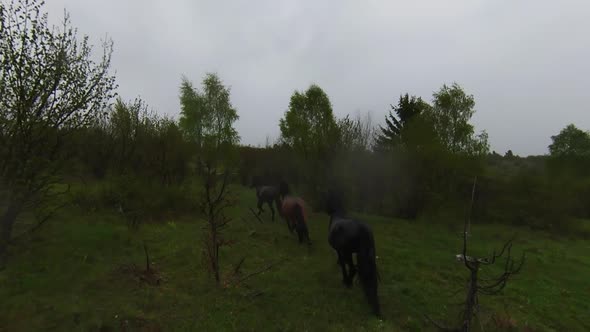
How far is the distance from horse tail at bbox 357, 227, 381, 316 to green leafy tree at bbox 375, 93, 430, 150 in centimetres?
1459

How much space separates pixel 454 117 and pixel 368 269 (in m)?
23.3

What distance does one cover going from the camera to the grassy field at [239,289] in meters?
5.60

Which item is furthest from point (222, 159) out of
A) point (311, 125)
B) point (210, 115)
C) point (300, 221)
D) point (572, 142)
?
point (572, 142)

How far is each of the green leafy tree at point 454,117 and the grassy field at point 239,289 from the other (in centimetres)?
1324

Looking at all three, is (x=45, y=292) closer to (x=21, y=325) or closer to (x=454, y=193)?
(x=21, y=325)

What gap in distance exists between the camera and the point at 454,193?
1984 cm

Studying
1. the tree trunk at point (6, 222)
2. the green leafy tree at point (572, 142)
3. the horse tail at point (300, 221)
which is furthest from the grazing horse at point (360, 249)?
the green leafy tree at point (572, 142)

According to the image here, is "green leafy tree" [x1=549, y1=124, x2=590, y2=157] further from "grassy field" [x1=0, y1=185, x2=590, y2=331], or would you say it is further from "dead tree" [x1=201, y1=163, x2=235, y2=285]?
"dead tree" [x1=201, y1=163, x2=235, y2=285]

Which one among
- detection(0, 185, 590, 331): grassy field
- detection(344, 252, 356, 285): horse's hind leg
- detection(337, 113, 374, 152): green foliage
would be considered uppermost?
detection(337, 113, 374, 152): green foliage

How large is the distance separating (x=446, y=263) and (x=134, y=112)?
16.7 m

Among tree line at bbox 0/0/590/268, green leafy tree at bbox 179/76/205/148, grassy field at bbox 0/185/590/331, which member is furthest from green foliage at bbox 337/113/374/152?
green leafy tree at bbox 179/76/205/148

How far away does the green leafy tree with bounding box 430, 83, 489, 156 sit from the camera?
23.0 metres

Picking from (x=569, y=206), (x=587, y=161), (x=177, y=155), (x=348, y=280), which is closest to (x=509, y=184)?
(x=569, y=206)

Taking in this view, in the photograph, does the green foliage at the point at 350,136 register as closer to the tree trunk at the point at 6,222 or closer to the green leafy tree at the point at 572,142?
the tree trunk at the point at 6,222
